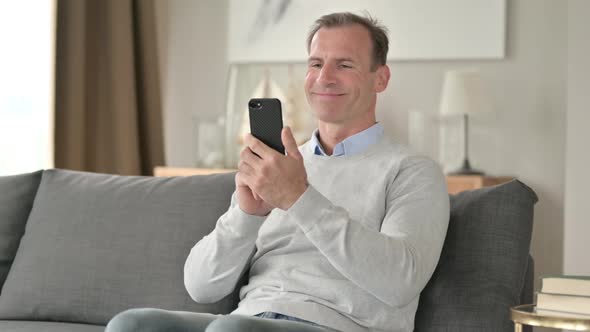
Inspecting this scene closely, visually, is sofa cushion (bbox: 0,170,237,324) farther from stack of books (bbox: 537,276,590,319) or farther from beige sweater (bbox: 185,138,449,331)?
stack of books (bbox: 537,276,590,319)

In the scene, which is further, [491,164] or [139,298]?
[491,164]

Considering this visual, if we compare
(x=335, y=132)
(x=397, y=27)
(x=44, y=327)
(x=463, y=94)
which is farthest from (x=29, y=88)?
(x=335, y=132)

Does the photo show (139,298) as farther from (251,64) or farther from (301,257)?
(251,64)

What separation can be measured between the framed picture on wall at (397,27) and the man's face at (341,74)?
2469 mm

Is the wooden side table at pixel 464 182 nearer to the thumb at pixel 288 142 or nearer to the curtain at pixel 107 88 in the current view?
the curtain at pixel 107 88

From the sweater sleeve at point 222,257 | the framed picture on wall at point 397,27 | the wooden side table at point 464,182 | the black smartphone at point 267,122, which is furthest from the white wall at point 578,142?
the black smartphone at point 267,122

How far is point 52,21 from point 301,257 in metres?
2.78

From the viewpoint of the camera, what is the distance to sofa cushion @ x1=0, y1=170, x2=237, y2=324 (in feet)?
7.78

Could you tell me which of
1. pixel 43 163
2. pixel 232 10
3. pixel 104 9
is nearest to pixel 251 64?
pixel 232 10

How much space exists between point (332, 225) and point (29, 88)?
9.81ft

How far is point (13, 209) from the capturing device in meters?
2.67

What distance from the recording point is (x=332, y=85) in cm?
213

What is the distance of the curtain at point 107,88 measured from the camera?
450cm

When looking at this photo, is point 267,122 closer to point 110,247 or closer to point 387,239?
point 387,239
